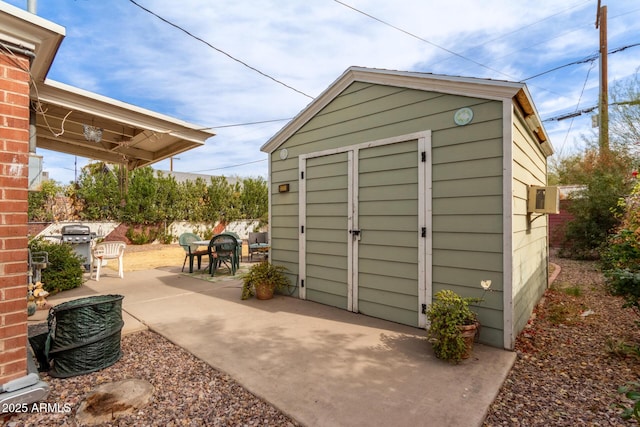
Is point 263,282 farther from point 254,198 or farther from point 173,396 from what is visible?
point 254,198

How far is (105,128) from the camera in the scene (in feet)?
13.1

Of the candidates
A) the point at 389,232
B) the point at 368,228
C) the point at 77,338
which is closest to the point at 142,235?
the point at 77,338

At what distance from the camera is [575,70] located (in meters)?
10.2

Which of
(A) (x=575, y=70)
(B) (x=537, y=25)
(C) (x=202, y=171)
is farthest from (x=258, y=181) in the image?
(A) (x=575, y=70)

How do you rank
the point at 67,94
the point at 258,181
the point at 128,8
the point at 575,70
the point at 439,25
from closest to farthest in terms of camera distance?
the point at 67,94 < the point at 128,8 < the point at 439,25 < the point at 575,70 < the point at 258,181

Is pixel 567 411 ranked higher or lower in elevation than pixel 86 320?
lower

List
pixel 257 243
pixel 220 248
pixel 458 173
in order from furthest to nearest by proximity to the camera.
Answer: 1. pixel 257 243
2. pixel 220 248
3. pixel 458 173

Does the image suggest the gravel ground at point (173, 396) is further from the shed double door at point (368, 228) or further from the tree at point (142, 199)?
the tree at point (142, 199)

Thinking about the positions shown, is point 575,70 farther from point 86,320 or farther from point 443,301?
point 86,320

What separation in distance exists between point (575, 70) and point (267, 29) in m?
10.6

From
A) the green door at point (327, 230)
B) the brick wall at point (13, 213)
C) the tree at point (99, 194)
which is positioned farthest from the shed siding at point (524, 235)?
the tree at point (99, 194)

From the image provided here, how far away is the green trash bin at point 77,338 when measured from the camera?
2312 mm

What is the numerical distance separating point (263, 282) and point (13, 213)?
2.96 meters

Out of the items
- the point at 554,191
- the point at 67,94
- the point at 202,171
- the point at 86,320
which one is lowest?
the point at 86,320
